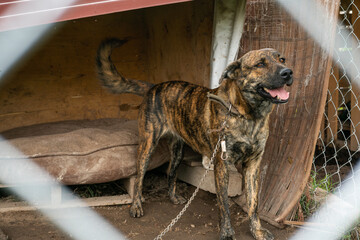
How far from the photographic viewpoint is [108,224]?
3.47 metres

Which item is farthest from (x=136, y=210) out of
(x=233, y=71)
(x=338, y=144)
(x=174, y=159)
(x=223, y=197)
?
(x=338, y=144)

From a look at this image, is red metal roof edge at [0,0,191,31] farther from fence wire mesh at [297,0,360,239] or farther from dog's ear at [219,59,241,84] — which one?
fence wire mesh at [297,0,360,239]

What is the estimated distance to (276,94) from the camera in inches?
104

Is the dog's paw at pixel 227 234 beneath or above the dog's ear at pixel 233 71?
beneath

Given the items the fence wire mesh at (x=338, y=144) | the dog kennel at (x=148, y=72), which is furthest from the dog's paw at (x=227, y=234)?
the fence wire mesh at (x=338, y=144)

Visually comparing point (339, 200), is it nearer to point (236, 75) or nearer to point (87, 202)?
point (236, 75)

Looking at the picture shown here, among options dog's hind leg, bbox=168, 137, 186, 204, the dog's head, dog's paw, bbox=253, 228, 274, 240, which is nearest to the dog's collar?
the dog's head

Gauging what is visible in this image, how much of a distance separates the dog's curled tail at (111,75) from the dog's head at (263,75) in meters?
1.39

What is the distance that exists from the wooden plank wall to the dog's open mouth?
1.98 metres

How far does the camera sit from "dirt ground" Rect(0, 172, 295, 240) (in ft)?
10.5

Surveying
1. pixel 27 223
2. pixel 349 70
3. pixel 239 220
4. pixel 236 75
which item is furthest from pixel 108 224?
pixel 349 70

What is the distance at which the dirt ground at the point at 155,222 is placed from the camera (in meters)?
3.19

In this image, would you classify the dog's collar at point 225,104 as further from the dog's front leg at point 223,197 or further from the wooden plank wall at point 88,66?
the wooden plank wall at point 88,66

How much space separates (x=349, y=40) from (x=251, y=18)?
2.14 meters
